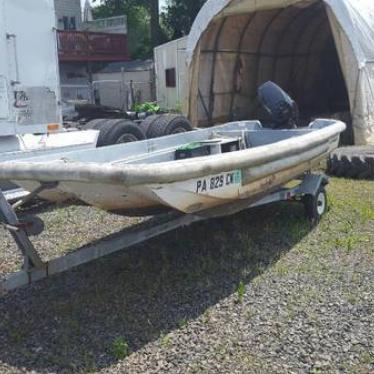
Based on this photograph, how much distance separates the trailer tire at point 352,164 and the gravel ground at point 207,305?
2529mm

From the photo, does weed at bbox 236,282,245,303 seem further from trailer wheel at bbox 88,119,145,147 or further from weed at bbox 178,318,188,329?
trailer wheel at bbox 88,119,145,147

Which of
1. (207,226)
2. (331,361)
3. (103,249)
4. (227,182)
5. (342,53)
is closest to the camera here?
(331,361)

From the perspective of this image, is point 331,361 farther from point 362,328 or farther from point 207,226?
point 207,226

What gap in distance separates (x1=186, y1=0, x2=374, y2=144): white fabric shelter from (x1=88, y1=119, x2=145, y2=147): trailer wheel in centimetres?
439

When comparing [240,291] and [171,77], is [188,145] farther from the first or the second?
[171,77]

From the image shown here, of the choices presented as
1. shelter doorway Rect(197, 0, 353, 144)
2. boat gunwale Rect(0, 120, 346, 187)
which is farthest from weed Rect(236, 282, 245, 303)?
shelter doorway Rect(197, 0, 353, 144)

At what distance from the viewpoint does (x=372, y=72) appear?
10781mm

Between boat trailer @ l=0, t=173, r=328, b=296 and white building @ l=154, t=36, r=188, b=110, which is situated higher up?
white building @ l=154, t=36, r=188, b=110

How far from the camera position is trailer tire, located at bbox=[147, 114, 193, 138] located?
929 cm

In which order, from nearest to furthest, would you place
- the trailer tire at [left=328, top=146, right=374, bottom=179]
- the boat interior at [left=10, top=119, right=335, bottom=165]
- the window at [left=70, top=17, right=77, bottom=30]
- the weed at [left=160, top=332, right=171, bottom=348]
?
the weed at [left=160, top=332, right=171, bottom=348]
the boat interior at [left=10, top=119, right=335, bottom=165]
the trailer tire at [left=328, top=146, right=374, bottom=179]
the window at [left=70, top=17, right=77, bottom=30]

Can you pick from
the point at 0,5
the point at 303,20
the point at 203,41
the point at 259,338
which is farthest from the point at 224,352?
the point at 303,20

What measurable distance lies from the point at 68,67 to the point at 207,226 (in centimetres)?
3172

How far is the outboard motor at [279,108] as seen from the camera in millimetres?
6879

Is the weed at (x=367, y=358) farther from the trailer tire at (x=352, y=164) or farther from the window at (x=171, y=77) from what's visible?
the window at (x=171, y=77)
